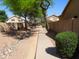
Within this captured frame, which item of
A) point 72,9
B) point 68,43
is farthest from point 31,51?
point 72,9

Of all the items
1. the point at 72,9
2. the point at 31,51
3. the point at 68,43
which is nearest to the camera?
the point at 68,43

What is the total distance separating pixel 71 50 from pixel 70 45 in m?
0.25

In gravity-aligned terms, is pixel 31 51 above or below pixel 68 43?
below

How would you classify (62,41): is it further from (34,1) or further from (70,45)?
(34,1)

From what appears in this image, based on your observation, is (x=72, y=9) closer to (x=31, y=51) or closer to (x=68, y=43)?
(x=31, y=51)

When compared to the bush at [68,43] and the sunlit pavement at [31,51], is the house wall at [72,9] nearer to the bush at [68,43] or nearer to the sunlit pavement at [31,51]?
the sunlit pavement at [31,51]

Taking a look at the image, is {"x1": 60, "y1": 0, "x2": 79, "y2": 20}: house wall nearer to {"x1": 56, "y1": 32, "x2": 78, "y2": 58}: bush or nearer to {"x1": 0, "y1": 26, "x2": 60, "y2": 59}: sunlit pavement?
{"x1": 0, "y1": 26, "x2": 60, "y2": 59}: sunlit pavement

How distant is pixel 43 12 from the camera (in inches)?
1364

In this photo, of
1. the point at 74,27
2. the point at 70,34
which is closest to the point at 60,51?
the point at 70,34

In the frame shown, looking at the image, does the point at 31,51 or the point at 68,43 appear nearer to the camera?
the point at 68,43

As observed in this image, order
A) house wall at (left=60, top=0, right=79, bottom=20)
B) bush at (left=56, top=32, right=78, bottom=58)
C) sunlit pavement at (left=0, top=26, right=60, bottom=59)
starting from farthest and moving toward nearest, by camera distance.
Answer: house wall at (left=60, top=0, right=79, bottom=20)
sunlit pavement at (left=0, top=26, right=60, bottom=59)
bush at (left=56, top=32, right=78, bottom=58)

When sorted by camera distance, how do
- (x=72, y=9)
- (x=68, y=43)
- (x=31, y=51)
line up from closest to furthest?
1. (x=68, y=43)
2. (x=31, y=51)
3. (x=72, y=9)

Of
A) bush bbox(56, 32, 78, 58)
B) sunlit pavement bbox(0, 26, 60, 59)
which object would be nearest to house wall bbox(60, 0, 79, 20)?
sunlit pavement bbox(0, 26, 60, 59)

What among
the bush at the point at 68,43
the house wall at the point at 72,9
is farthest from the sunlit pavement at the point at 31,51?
the house wall at the point at 72,9
